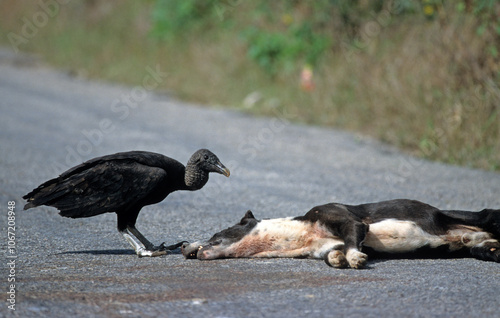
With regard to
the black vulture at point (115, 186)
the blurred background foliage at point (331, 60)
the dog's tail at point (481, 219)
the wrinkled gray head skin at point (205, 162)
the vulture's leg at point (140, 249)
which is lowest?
the vulture's leg at point (140, 249)

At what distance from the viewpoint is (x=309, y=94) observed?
43.1 feet

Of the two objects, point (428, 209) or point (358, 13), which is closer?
point (428, 209)

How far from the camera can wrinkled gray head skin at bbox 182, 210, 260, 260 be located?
5.25 meters

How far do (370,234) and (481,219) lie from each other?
797mm

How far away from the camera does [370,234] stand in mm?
5238

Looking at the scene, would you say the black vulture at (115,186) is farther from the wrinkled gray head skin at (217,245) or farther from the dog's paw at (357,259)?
the dog's paw at (357,259)

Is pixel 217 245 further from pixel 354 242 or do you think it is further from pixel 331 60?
pixel 331 60

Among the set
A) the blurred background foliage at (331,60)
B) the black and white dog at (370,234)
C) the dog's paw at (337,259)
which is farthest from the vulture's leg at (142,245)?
the blurred background foliage at (331,60)

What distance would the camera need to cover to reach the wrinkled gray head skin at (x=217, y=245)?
17.2 ft

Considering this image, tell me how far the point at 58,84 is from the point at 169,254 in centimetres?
1297

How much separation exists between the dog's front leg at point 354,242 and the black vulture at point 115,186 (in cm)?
114

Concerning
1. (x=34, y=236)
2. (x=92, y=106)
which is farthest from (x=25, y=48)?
(x=34, y=236)

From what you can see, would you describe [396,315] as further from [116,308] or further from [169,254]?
[169,254]

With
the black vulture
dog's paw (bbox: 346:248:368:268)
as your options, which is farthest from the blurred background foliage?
the black vulture
